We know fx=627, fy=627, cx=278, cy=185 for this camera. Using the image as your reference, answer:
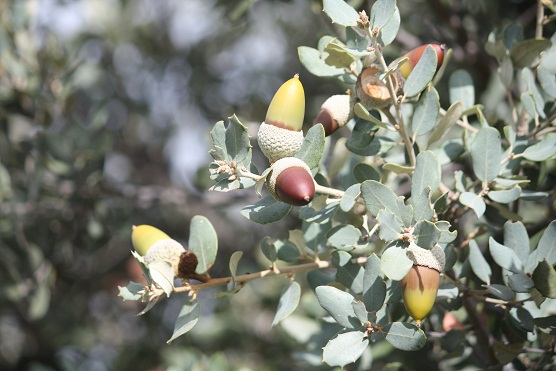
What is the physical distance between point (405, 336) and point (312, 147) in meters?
0.30

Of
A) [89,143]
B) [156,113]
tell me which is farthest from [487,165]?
[156,113]

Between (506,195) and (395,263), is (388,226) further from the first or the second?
(506,195)

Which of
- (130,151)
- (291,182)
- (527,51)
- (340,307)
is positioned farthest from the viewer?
(130,151)

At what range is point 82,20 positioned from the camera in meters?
3.29

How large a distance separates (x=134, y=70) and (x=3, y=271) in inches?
65.7

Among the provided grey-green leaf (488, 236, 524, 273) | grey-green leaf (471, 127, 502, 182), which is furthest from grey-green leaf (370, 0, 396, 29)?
grey-green leaf (488, 236, 524, 273)

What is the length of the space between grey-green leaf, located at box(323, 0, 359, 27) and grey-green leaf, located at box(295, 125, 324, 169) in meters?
0.15

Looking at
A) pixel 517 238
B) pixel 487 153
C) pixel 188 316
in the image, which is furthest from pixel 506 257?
pixel 188 316

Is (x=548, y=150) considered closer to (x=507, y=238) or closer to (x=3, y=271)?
(x=507, y=238)

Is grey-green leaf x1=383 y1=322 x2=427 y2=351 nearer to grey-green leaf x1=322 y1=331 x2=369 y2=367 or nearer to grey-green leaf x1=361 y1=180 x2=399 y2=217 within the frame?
grey-green leaf x1=322 y1=331 x2=369 y2=367

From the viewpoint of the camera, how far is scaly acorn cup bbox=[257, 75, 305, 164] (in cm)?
89

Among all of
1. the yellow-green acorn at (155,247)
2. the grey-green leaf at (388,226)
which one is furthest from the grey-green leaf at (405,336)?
the yellow-green acorn at (155,247)

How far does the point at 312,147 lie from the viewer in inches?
36.1

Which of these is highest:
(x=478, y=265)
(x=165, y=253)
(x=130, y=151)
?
(x=165, y=253)
